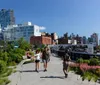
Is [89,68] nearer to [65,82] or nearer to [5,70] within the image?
[65,82]

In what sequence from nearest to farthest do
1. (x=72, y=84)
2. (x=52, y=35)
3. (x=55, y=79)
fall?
1. (x=72, y=84)
2. (x=55, y=79)
3. (x=52, y=35)

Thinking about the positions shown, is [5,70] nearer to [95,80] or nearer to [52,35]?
[95,80]

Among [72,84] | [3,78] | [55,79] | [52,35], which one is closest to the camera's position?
[3,78]

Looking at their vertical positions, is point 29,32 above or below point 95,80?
above

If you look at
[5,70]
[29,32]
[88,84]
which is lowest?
[88,84]

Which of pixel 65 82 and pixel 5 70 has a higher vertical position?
pixel 5 70

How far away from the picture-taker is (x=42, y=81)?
11.3 meters

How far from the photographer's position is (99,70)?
47.2ft

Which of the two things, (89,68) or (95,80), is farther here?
(89,68)

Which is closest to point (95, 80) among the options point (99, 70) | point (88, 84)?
point (88, 84)

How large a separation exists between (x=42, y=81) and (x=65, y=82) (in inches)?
40.6

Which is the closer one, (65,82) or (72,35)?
(65,82)

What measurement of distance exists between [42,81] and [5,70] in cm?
385

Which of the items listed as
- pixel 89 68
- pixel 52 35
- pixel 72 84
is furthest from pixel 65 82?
pixel 52 35
